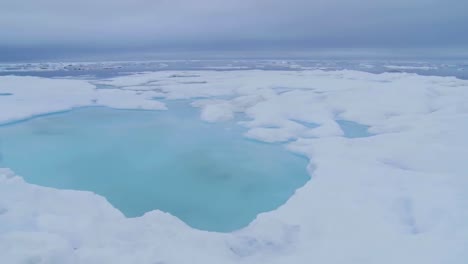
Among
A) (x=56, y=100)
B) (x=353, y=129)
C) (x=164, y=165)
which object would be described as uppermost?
(x=56, y=100)

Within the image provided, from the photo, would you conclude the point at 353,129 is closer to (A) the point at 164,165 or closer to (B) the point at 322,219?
(A) the point at 164,165

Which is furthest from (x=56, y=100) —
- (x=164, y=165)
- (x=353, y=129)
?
(x=353, y=129)

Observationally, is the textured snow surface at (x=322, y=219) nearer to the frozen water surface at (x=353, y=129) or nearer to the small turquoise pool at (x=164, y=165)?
the frozen water surface at (x=353, y=129)

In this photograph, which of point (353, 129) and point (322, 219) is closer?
point (322, 219)

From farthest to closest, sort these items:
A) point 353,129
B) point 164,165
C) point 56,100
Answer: point 56,100 < point 353,129 < point 164,165

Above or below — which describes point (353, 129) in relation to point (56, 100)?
below

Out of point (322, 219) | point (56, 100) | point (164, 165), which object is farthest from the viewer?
point (56, 100)

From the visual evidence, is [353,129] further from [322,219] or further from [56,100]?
[56,100]

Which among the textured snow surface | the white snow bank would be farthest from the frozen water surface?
the white snow bank

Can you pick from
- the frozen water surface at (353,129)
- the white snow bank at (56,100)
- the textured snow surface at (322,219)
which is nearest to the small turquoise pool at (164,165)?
the textured snow surface at (322,219)

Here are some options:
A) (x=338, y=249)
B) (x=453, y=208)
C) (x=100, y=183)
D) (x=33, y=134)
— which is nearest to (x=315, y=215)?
(x=338, y=249)
